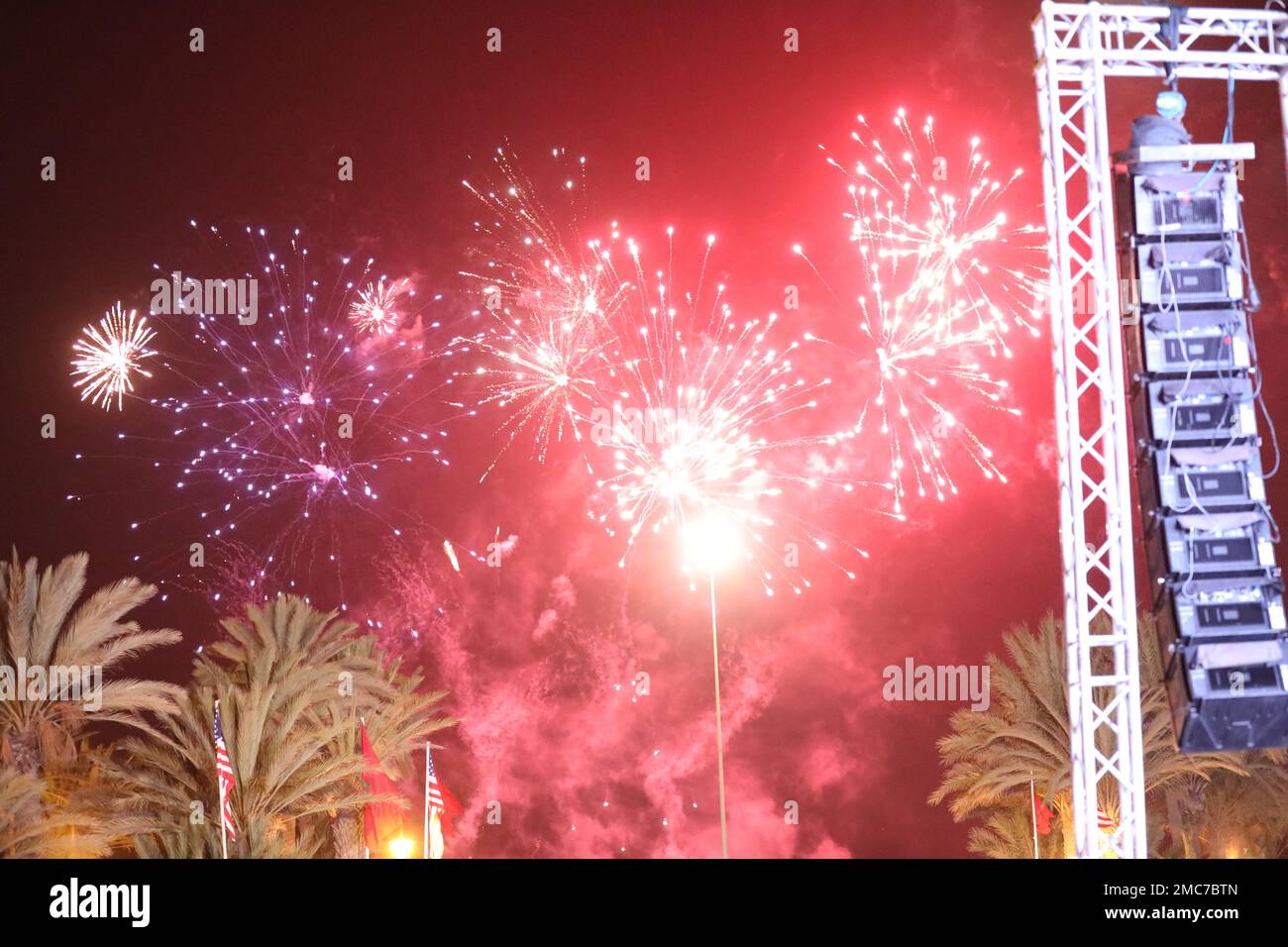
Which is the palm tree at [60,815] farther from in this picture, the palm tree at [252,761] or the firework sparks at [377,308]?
the firework sparks at [377,308]

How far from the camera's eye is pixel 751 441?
34812 mm

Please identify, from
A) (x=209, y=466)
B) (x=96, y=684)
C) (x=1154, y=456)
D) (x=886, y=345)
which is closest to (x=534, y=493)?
(x=209, y=466)

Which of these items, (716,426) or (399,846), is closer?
(399,846)

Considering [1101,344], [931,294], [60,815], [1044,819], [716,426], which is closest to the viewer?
[1101,344]

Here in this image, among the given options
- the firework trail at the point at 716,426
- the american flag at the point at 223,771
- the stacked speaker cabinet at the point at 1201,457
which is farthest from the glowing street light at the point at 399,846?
the stacked speaker cabinet at the point at 1201,457

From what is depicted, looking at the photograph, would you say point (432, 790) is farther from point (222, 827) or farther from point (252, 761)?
point (222, 827)

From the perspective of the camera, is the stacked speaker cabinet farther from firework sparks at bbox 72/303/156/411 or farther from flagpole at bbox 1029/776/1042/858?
firework sparks at bbox 72/303/156/411

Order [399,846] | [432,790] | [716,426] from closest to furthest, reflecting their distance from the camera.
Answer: [432,790] < [399,846] < [716,426]

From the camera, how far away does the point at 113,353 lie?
1351 inches

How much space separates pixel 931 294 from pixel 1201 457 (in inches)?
962

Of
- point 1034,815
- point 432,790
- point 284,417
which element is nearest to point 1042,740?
point 1034,815

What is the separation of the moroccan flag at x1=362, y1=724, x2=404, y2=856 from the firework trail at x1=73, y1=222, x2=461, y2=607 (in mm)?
7994

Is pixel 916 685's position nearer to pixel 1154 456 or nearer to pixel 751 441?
pixel 751 441

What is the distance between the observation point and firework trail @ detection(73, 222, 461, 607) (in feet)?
113
